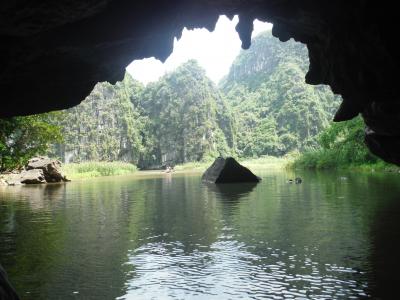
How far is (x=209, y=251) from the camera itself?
15594mm

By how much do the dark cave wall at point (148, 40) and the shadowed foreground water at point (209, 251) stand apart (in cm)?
502

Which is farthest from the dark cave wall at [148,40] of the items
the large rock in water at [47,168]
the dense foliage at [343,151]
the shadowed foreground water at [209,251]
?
the large rock in water at [47,168]

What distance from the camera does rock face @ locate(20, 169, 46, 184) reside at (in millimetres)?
61156

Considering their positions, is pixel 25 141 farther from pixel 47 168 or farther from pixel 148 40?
pixel 47 168

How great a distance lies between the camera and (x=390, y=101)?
14.6 m

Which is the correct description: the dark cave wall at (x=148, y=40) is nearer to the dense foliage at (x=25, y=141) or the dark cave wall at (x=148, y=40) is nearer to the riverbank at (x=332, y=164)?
the dense foliage at (x=25, y=141)

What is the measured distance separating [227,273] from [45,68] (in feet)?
25.5

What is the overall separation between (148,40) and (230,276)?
7.42m

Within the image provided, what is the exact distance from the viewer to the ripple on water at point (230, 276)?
10898 mm

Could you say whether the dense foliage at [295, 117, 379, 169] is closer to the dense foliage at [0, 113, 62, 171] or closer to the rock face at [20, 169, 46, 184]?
the dense foliage at [0, 113, 62, 171]

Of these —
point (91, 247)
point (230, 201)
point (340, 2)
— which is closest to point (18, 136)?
point (230, 201)

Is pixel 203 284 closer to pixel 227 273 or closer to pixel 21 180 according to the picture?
pixel 227 273

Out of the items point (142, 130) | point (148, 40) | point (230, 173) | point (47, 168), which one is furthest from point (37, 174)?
point (142, 130)

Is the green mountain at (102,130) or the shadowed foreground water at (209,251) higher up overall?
the green mountain at (102,130)
